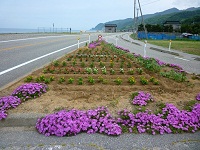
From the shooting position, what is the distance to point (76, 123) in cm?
362

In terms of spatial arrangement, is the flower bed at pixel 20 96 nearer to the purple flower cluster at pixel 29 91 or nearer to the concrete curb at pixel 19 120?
→ the purple flower cluster at pixel 29 91

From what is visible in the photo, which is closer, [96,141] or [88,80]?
[96,141]

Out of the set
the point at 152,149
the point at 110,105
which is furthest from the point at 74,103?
the point at 152,149

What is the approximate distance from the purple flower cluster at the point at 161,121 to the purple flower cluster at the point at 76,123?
28 cm

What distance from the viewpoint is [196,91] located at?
542 cm

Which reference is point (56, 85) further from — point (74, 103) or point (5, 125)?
point (5, 125)

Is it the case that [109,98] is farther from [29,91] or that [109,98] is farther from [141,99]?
[29,91]

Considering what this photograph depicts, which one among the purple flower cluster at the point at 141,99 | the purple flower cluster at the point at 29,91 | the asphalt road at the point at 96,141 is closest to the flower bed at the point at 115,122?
the asphalt road at the point at 96,141

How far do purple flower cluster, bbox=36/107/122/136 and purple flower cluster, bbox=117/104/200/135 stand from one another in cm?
28

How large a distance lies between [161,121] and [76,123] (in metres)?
1.64

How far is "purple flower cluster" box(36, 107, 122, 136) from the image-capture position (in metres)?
3.47

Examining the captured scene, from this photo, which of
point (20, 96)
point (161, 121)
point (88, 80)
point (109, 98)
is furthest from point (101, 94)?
point (20, 96)

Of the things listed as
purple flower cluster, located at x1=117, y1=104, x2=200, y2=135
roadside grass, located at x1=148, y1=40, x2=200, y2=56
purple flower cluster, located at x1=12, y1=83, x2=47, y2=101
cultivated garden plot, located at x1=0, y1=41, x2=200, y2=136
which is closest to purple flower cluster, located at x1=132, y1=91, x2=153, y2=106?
cultivated garden plot, located at x1=0, y1=41, x2=200, y2=136

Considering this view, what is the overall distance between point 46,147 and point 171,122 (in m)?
→ 2.35
